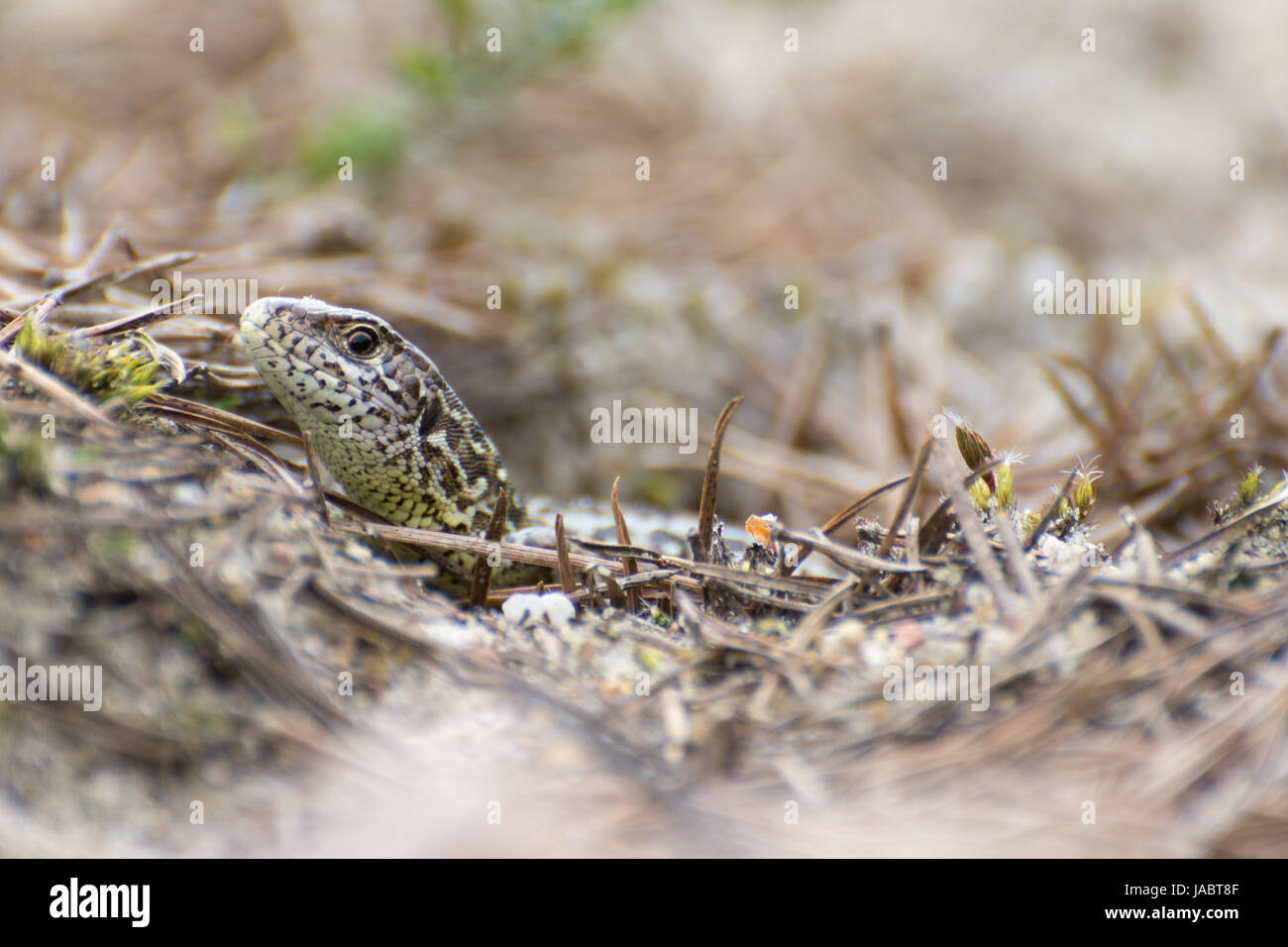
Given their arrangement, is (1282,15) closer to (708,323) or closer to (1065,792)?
(708,323)

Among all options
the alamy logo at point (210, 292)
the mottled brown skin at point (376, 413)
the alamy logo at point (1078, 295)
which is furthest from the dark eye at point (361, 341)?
the alamy logo at point (1078, 295)

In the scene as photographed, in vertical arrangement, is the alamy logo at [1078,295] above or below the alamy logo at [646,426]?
above

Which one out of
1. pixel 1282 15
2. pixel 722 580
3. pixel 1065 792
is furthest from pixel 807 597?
pixel 1282 15

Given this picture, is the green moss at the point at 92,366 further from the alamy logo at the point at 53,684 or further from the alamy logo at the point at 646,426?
the alamy logo at the point at 646,426
